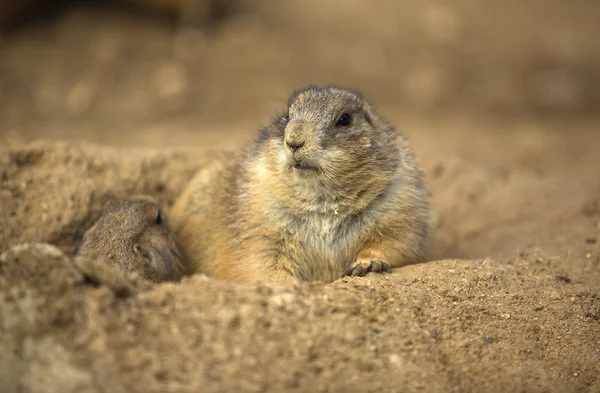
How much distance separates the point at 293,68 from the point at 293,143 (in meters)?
9.30

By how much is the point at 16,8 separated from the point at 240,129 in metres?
5.74

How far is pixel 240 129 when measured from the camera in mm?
11883

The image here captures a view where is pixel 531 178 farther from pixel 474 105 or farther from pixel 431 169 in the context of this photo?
pixel 474 105

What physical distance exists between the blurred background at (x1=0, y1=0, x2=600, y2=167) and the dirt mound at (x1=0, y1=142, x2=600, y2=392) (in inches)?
281

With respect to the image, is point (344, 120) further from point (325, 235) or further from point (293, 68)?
point (293, 68)

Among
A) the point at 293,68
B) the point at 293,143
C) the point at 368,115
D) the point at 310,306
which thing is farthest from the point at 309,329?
the point at 293,68

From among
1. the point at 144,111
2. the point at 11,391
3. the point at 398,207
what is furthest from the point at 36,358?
the point at 144,111

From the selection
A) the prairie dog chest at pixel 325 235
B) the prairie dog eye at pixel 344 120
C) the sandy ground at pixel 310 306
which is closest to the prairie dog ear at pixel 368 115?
the prairie dog eye at pixel 344 120

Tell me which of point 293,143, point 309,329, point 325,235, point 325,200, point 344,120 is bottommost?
point 309,329

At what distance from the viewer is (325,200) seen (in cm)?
528

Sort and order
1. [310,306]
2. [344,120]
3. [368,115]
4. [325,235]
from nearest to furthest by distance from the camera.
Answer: [310,306] < [344,120] < [325,235] < [368,115]

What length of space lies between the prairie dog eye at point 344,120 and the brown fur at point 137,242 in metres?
1.71

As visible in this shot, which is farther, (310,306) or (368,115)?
(368,115)

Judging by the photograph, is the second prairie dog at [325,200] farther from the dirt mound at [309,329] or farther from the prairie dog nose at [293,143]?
the dirt mound at [309,329]
